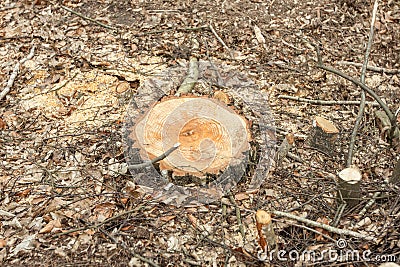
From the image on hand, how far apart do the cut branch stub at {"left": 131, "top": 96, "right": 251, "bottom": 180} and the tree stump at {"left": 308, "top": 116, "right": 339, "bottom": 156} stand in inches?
24.7

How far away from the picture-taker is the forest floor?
3211 mm

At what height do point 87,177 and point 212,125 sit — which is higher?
point 212,125

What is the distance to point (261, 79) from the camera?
4.93 metres

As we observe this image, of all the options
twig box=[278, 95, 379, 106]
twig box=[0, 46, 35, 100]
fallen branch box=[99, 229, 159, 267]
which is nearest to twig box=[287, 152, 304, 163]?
twig box=[278, 95, 379, 106]

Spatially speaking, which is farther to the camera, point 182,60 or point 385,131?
point 182,60

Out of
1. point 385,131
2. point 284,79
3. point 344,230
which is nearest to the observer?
point 344,230

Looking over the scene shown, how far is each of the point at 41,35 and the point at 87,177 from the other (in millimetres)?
2584

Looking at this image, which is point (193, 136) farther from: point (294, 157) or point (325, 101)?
point (325, 101)

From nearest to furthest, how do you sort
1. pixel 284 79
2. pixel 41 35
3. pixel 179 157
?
1. pixel 179 157
2. pixel 284 79
3. pixel 41 35

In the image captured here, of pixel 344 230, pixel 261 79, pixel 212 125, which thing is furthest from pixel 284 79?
pixel 344 230

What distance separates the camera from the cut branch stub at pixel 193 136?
11.6 feet

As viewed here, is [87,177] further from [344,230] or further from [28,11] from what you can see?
[28,11]

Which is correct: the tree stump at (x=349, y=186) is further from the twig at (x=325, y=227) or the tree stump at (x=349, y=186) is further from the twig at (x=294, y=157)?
the twig at (x=294, y=157)

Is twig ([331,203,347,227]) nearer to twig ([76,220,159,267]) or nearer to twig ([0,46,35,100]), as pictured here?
twig ([76,220,159,267])
